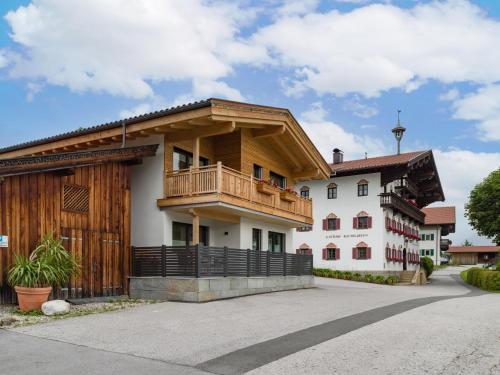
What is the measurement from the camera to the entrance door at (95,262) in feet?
51.6

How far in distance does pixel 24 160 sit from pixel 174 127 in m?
5.06

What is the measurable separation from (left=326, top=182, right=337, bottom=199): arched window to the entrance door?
25509 mm

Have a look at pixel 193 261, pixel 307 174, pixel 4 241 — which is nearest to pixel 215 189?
pixel 193 261

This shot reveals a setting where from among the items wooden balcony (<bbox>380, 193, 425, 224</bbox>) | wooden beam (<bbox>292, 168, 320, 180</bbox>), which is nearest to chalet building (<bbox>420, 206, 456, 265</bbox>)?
wooden balcony (<bbox>380, 193, 425, 224</bbox>)

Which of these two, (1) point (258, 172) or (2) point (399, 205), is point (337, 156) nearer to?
(2) point (399, 205)

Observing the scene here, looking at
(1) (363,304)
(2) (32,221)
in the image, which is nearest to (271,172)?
(1) (363,304)

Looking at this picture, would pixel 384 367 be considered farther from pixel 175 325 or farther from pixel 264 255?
pixel 264 255

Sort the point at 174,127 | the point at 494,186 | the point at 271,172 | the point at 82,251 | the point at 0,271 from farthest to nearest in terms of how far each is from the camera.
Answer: the point at 494,186
the point at 271,172
the point at 174,127
the point at 82,251
the point at 0,271

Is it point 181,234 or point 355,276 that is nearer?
point 181,234

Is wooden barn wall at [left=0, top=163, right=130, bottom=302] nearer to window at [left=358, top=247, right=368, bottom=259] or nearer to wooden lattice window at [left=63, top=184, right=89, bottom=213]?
wooden lattice window at [left=63, top=184, right=89, bottom=213]

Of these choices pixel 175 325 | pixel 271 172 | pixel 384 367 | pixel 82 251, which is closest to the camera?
pixel 384 367

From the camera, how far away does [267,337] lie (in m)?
10.3

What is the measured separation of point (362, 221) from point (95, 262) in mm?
25949

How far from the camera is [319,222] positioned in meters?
41.1
